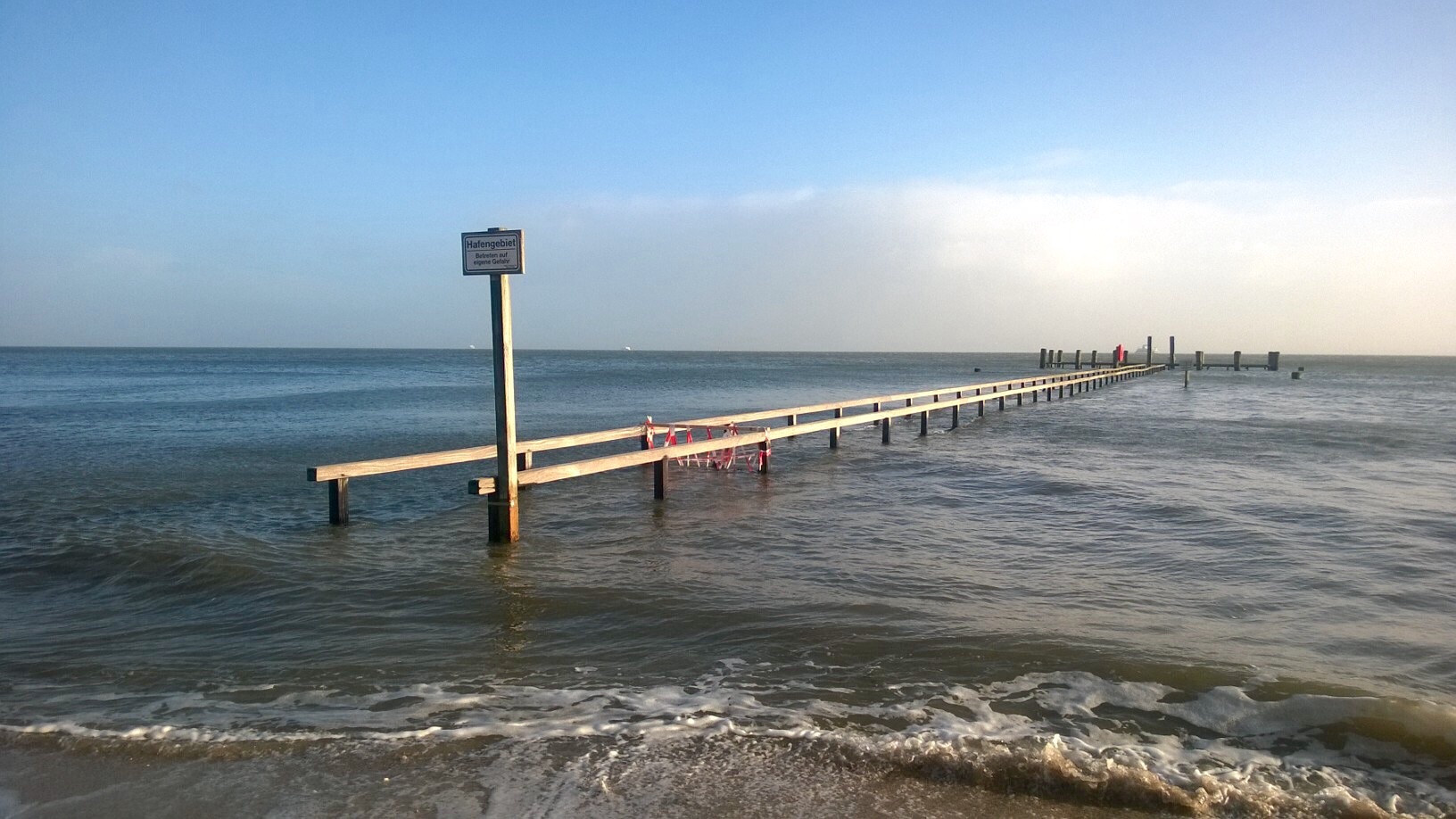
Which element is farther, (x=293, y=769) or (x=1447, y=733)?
(x=1447, y=733)

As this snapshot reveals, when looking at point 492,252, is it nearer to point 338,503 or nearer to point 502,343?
point 502,343

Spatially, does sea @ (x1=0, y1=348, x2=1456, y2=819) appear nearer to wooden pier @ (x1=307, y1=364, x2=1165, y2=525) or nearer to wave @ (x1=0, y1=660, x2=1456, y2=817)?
wave @ (x1=0, y1=660, x2=1456, y2=817)

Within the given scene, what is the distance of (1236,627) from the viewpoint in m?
6.25

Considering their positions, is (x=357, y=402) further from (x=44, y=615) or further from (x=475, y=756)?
(x=475, y=756)

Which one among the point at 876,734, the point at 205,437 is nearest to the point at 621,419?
the point at 205,437

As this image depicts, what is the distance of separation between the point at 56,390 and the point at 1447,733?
5087cm

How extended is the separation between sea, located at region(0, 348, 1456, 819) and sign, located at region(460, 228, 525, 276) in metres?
2.68

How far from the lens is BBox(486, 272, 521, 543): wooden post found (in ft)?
28.4

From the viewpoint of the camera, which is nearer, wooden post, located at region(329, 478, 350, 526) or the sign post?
the sign post

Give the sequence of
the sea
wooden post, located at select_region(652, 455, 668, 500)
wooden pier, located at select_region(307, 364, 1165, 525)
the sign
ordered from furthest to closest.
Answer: wooden post, located at select_region(652, 455, 668, 500), wooden pier, located at select_region(307, 364, 1165, 525), the sign, the sea

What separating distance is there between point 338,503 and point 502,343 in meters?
3.07

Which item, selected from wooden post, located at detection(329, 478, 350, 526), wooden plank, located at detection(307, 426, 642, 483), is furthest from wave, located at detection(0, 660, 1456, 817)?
wooden post, located at detection(329, 478, 350, 526)

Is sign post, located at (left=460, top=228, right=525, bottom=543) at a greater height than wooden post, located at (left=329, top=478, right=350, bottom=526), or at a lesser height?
greater

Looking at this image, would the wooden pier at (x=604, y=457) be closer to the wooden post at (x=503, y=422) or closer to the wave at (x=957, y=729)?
the wooden post at (x=503, y=422)
